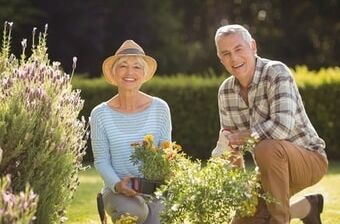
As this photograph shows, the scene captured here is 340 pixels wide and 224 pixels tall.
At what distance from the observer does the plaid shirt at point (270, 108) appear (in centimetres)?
478

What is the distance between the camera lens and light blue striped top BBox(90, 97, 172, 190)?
16.1 feet

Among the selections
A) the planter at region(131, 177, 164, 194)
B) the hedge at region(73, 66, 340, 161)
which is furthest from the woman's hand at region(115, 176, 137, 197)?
the hedge at region(73, 66, 340, 161)

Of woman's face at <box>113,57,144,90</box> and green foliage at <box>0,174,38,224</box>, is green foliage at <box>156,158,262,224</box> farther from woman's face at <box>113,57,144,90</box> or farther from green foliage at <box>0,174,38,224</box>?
green foliage at <box>0,174,38,224</box>

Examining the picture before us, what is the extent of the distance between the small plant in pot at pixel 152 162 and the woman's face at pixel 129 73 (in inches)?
18.7

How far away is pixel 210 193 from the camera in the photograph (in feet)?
13.5

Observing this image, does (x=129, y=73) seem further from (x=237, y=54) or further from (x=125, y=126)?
(x=237, y=54)

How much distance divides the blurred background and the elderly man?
12.4m

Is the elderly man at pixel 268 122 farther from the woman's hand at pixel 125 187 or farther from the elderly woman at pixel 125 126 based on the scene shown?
the woman's hand at pixel 125 187

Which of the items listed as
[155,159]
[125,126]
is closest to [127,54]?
[125,126]

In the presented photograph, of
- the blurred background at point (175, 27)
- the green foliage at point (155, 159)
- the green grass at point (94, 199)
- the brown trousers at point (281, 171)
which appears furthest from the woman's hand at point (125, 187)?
the blurred background at point (175, 27)

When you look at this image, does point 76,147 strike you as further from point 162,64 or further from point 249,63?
point 162,64

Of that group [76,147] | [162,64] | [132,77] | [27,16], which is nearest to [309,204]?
[132,77]

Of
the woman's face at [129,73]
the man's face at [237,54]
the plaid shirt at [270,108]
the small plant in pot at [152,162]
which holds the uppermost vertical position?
the man's face at [237,54]

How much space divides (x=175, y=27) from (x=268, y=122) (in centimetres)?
1616
